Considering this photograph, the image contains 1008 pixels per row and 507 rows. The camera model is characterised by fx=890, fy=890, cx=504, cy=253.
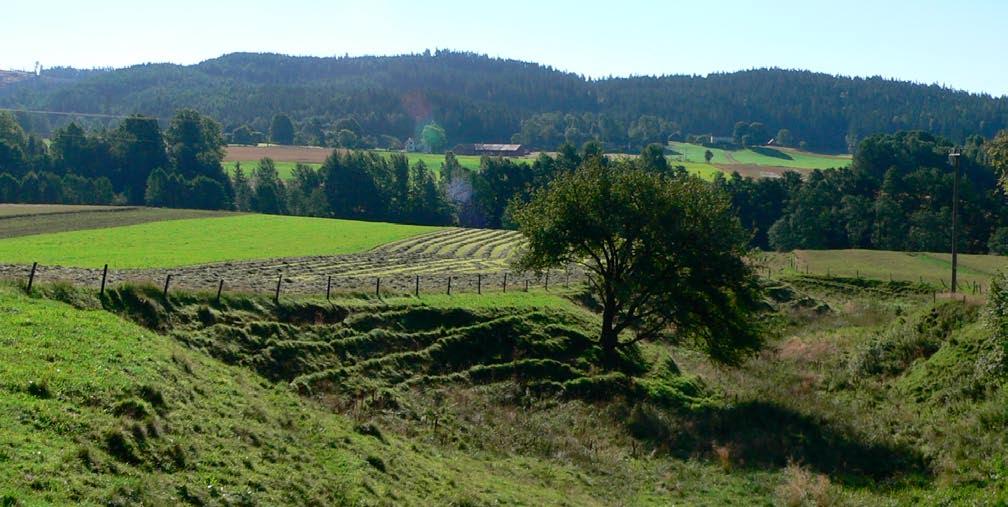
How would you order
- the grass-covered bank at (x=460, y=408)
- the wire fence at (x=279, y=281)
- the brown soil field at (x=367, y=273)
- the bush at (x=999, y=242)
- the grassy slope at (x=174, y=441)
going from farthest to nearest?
the bush at (x=999, y=242) → the brown soil field at (x=367, y=273) → the wire fence at (x=279, y=281) → the grass-covered bank at (x=460, y=408) → the grassy slope at (x=174, y=441)

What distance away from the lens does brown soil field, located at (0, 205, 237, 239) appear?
70.6m

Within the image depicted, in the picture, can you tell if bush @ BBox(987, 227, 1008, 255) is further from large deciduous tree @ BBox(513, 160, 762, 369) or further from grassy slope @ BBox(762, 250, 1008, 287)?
large deciduous tree @ BBox(513, 160, 762, 369)

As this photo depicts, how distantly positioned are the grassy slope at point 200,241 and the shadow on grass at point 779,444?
1279 inches

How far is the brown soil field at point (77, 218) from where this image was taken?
7056 cm

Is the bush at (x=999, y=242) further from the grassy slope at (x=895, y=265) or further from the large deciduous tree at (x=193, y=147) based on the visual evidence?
Answer: the large deciduous tree at (x=193, y=147)

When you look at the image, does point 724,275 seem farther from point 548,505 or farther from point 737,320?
point 548,505

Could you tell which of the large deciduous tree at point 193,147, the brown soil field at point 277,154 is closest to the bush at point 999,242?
the large deciduous tree at point 193,147

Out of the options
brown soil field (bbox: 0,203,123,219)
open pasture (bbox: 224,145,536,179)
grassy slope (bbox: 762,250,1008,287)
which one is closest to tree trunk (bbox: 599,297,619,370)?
grassy slope (bbox: 762,250,1008,287)

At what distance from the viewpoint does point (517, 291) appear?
51.4 metres

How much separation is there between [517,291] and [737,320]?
15.3 metres

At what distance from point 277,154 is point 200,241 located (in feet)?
352

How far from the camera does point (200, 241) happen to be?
228 feet

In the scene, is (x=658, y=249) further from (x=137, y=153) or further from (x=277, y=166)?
(x=277, y=166)

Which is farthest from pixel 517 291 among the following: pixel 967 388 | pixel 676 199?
pixel 967 388
